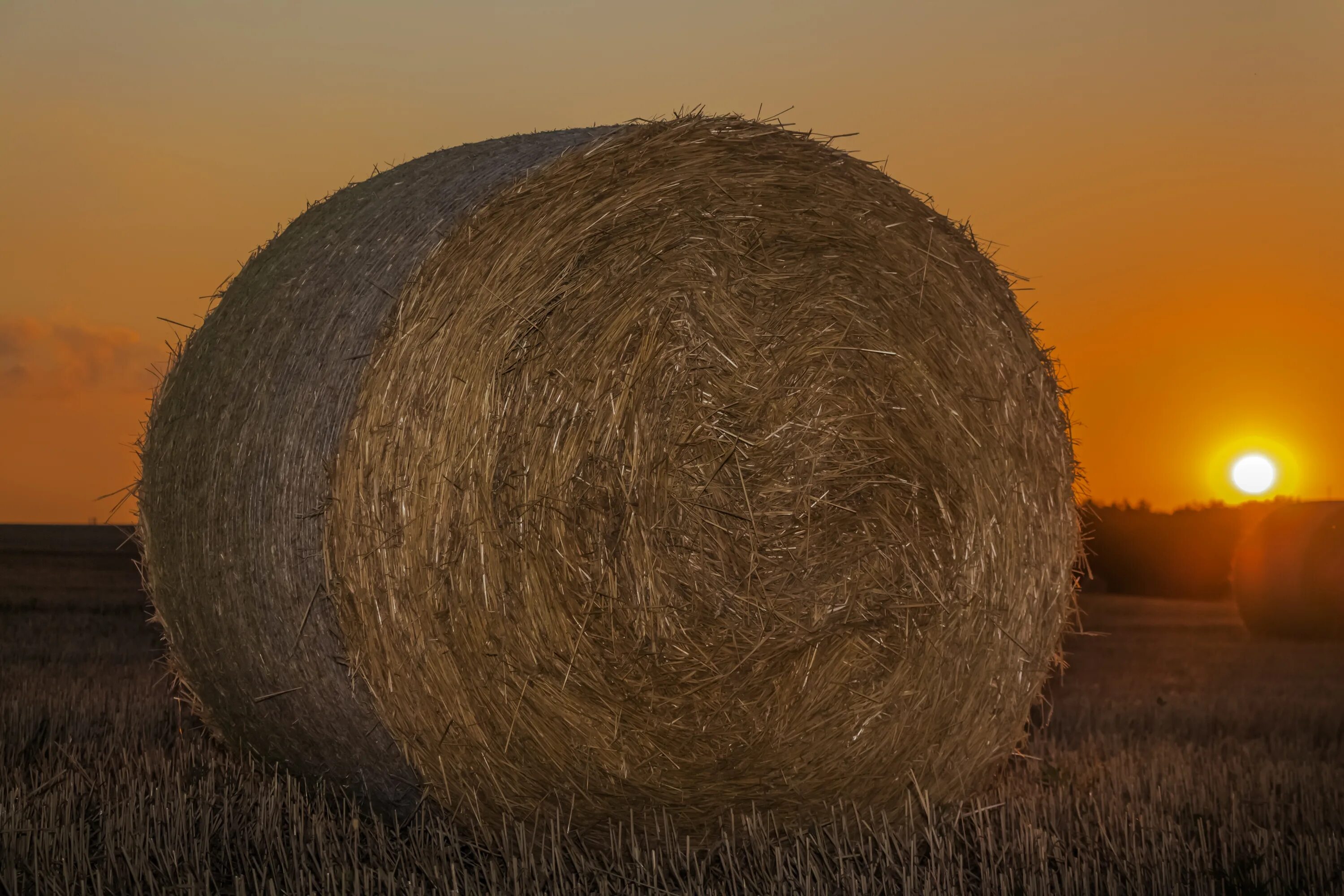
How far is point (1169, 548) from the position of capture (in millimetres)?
16375

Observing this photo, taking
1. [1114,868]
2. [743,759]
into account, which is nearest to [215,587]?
[743,759]

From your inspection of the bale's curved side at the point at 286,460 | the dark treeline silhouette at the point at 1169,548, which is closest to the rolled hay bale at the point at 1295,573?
the dark treeline silhouette at the point at 1169,548

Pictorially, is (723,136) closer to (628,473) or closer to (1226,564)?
(628,473)

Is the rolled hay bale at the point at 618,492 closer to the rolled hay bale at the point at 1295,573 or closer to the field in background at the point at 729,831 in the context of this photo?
the field in background at the point at 729,831

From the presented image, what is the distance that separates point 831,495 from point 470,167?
70.2 inches

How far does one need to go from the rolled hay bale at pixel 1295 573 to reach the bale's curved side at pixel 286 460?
28.4ft

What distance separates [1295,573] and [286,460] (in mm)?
9531

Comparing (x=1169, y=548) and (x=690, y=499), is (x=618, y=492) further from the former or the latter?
(x=1169, y=548)

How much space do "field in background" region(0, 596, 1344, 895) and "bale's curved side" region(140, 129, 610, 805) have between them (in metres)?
0.31

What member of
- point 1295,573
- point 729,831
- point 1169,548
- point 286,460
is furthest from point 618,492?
point 1169,548

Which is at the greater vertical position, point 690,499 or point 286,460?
point 286,460

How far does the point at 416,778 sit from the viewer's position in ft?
14.2

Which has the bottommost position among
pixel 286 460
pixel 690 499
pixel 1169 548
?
pixel 1169 548

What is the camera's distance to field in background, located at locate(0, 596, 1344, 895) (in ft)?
13.3
